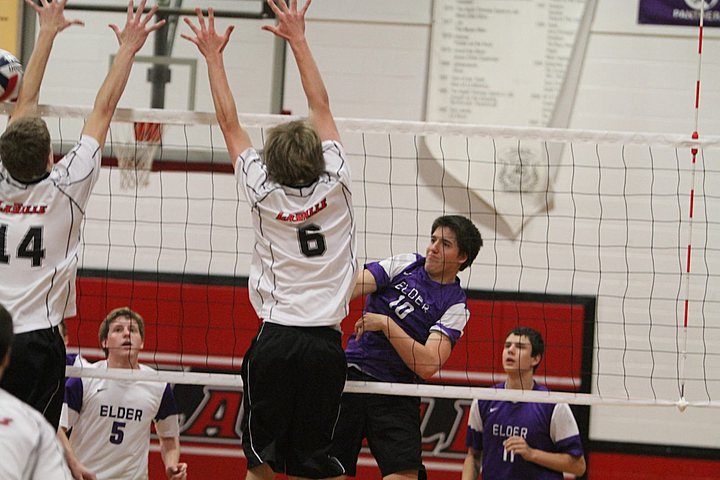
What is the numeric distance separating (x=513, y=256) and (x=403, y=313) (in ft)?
11.5

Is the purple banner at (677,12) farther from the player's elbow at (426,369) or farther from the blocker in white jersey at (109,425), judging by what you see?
the blocker in white jersey at (109,425)

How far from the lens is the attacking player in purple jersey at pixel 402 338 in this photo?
5391 millimetres

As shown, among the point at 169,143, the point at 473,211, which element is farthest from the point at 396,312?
the point at 169,143

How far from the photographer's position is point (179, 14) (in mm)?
8797

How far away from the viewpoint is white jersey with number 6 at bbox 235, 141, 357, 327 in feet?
15.0

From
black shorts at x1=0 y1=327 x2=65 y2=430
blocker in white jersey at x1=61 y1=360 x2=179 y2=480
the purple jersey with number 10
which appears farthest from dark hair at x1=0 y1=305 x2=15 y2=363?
blocker in white jersey at x1=61 y1=360 x2=179 y2=480

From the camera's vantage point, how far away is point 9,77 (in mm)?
5180

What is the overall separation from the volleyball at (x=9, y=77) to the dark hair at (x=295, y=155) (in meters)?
1.48

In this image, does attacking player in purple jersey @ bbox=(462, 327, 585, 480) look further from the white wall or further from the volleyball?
the volleyball

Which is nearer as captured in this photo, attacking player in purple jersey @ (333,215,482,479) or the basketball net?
attacking player in purple jersey @ (333,215,482,479)

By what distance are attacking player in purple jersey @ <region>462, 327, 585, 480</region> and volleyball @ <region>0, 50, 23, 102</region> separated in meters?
3.49

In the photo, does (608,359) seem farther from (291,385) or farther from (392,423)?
(291,385)

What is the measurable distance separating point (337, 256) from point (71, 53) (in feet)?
17.9

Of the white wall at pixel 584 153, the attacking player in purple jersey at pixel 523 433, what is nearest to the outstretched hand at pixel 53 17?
the attacking player in purple jersey at pixel 523 433
